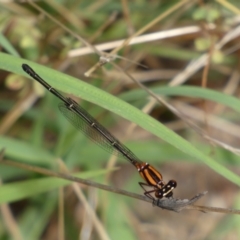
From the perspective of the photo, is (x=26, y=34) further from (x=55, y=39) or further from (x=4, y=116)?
(x=4, y=116)

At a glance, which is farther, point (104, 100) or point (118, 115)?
point (118, 115)

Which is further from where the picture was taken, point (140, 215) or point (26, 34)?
point (140, 215)

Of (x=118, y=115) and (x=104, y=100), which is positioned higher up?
(x=118, y=115)

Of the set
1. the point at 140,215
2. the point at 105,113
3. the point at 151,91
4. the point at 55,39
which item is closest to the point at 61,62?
the point at 55,39

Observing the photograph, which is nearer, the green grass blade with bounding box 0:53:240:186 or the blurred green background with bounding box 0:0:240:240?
the green grass blade with bounding box 0:53:240:186

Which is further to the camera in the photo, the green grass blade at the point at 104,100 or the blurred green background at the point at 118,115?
the blurred green background at the point at 118,115

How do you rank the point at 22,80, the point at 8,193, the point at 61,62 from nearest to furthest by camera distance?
1. the point at 8,193
2. the point at 22,80
3. the point at 61,62

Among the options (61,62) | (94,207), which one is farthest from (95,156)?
(61,62)

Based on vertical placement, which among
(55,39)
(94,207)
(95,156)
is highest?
(55,39)

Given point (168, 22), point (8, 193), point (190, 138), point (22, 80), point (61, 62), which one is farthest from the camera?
point (190, 138)

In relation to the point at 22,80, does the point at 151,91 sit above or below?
below
